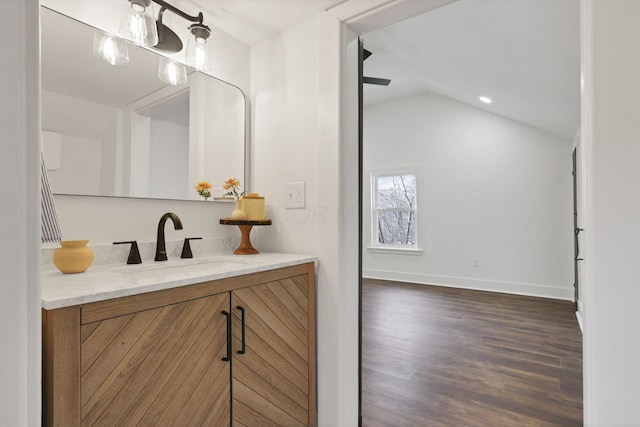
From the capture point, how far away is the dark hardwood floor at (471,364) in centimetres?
185

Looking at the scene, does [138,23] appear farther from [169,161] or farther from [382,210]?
[382,210]

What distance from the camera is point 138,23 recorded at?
4.57ft

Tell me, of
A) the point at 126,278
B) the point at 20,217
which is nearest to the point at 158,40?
the point at 126,278

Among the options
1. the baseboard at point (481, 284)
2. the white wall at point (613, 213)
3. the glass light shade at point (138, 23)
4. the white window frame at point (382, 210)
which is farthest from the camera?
the white window frame at point (382, 210)

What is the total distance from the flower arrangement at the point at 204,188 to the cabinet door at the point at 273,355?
705mm

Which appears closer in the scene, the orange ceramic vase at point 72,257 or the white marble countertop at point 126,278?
the white marble countertop at point 126,278

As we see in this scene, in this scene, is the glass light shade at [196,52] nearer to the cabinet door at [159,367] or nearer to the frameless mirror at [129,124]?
the frameless mirror at [129,124]

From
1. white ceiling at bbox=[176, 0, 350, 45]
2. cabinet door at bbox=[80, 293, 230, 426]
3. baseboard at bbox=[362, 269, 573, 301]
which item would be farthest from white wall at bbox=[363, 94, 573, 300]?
cabinet door at bbox=[80, 293, 230, 426]

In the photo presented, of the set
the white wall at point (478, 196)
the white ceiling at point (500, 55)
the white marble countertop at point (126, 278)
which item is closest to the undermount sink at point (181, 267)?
the white marble countertop at point (126, 278)

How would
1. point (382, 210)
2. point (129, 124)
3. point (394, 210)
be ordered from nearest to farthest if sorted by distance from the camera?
point (129, 124) → point (394, 210) → point (382, 210)

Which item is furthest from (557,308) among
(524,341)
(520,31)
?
(520,31)

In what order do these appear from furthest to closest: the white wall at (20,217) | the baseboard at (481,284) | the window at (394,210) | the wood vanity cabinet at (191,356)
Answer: the window at (394,210)
the baseboard at (481,284)
the wood vanity cabinet at (191,356)
the white wall at (20,217)

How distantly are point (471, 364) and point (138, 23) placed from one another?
2937 millimetres

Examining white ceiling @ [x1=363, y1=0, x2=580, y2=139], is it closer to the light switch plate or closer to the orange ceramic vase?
the light switch plate
